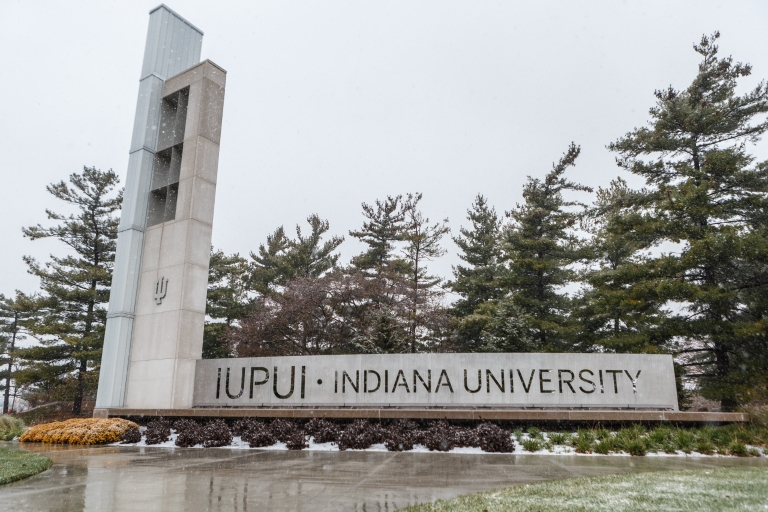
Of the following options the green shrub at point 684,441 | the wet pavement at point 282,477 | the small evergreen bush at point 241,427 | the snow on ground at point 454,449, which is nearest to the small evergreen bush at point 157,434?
the snow on ground at point 454,449

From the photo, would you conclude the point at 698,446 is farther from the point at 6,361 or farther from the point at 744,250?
the point at 6,361

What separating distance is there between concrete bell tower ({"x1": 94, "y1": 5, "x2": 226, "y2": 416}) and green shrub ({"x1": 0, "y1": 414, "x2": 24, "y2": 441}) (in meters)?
2.19

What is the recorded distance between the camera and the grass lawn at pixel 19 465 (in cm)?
715

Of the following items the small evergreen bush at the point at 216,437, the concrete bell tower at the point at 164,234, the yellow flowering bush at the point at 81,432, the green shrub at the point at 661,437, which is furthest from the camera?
the concrete bell tower at the point at 164,234

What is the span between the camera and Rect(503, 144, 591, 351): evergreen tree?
28484 mm

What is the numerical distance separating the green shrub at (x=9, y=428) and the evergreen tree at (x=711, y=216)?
22224 millimetres

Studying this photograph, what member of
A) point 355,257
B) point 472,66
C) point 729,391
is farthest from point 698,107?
point 472,66

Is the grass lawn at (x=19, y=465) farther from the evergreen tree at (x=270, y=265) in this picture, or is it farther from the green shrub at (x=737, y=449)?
the evergreen tree at (x=270, y=265)

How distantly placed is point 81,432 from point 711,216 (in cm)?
2424

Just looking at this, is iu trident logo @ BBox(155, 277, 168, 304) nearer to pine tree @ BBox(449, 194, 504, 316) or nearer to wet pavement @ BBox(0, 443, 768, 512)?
wet pavement @ BBox(0, 443, 768, 512)

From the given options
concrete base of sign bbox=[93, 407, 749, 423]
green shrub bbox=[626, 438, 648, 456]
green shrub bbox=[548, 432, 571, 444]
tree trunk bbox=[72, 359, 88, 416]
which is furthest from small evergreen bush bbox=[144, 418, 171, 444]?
tree trunk bbox=[72, 359, 88, 416]

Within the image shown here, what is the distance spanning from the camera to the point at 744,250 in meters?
19.6

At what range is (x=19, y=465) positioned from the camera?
27.1 feet

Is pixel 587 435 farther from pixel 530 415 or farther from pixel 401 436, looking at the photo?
pixel 401 436
